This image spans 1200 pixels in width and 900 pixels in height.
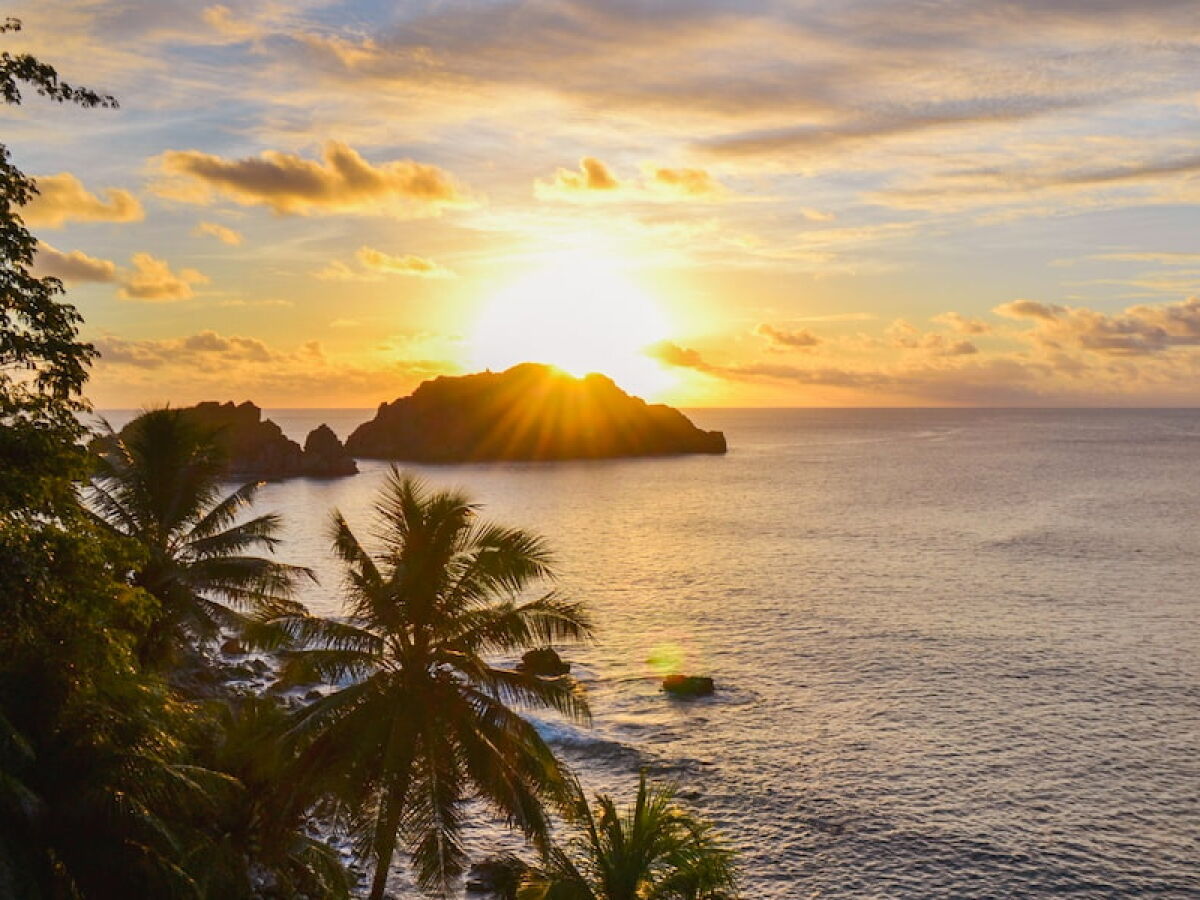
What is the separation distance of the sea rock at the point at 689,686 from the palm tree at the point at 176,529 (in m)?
31.9

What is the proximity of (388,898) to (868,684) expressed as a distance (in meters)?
33.2

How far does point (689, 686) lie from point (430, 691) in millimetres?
37636

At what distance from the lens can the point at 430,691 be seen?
1934 cm

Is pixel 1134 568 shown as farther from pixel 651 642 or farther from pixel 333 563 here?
pixel 333 563

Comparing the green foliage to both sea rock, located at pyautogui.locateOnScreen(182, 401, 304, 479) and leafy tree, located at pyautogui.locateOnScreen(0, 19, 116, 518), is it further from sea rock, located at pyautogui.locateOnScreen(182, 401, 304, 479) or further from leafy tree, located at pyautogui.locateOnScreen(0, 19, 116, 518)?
sea rock, located at pyautogui.locateOnScreen(182, 401, 304, 479)

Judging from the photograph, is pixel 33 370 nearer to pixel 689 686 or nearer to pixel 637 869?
pixel 637 869

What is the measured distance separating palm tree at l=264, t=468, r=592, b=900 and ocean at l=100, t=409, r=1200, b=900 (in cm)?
A: 1818

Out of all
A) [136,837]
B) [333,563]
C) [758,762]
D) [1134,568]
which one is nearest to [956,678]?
[758,762]

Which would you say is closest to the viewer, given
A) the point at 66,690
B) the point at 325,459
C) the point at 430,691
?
the point at 66,690

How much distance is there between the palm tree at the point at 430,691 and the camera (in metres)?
18.5

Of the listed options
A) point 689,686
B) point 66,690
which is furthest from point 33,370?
point 689,686

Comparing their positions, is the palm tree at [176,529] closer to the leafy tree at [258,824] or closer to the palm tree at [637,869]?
the leafy tree at [258,824]

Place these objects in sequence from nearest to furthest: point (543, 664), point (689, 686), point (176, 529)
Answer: point (176, 529), point (689, 686), point (543, 664)

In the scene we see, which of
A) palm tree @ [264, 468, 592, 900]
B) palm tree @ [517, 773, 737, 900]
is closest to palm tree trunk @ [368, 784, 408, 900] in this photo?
palm tree @ [264, 468, 592, 900]
